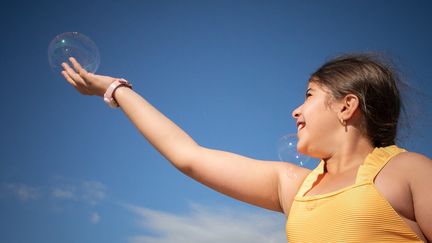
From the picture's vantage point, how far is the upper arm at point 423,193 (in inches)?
84.5

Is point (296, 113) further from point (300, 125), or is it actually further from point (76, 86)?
point (76, 86)

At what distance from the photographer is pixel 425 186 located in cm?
217

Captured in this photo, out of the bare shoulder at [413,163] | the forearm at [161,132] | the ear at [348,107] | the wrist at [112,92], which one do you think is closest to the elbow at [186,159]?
the forearm at [161,132]

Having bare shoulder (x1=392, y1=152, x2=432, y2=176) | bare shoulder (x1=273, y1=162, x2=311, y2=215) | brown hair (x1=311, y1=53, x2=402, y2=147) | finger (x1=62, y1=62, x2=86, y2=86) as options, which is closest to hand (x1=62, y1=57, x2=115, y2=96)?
finger (x1=62, y1=62, x2=86, y2=86)

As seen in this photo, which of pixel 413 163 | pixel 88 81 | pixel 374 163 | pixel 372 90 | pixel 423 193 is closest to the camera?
pixel 423 193

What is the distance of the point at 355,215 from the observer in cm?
224

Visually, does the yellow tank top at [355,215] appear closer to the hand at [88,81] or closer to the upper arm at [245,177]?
the upper arm at [245,177]

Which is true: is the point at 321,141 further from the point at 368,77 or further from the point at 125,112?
the point at 125,112

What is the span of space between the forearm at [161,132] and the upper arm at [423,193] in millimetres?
1465

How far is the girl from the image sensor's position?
2227 millimetres

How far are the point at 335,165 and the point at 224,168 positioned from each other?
76 centimetres

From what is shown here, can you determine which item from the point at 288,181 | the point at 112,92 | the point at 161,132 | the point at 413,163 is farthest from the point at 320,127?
the point at 112,92

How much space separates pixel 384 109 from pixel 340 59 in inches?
21.2

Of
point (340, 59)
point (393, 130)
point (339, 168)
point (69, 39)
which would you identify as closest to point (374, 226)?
point (339, 168)
